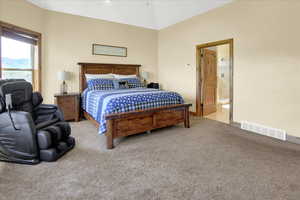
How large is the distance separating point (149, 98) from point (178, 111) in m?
0.78

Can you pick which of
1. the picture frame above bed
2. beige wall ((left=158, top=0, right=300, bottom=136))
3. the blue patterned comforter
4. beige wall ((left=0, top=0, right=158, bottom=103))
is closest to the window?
beige wall ((left=0, top=0, right=158, bottom=103))

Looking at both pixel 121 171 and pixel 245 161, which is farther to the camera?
pixel 245 161

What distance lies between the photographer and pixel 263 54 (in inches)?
130

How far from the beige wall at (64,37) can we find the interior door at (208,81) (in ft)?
8.23

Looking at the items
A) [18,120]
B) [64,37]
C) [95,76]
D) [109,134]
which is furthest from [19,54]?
[109,134]

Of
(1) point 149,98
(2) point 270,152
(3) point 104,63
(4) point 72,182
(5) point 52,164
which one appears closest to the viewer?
(4) point 72,182

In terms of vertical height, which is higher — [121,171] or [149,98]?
[149,98]

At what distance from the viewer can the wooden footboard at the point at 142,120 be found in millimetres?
2717

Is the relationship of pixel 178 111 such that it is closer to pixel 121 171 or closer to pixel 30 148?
pixel 121 171

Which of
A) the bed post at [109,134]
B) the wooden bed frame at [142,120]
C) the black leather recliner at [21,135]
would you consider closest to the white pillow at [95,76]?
the wooden bed frame at [142,120]

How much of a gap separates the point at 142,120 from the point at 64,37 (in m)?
3.33

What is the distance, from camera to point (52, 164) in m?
2.18

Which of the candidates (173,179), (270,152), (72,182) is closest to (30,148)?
(72,182)

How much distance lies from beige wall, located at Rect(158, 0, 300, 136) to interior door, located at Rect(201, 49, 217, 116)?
0.66 metres
